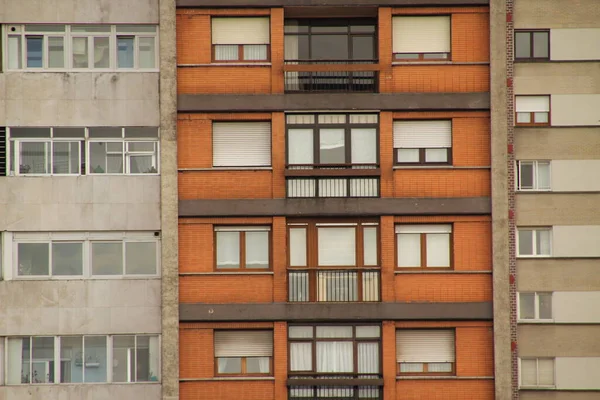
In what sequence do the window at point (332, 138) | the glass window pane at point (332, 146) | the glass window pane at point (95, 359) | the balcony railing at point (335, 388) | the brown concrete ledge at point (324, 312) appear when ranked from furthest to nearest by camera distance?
the glass window pane at point (332, 146)
the window at point (332, 138)
the glass window pane at point (95, 359)
the brown concrete ledge at point (324, 312)
the balcony railing at point (335, 388)

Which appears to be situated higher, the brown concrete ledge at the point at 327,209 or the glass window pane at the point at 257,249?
the brown concrete ledge at the point at 327,209

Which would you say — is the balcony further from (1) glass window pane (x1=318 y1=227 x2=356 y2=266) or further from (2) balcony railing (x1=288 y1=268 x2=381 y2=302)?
(2) balcony railing (x1=288 y1=268 x2=381 y2=302)

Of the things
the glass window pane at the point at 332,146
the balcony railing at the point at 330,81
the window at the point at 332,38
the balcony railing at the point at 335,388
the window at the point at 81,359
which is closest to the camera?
the balcony railing at the point at 335,388

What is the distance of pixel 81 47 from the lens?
24.1m

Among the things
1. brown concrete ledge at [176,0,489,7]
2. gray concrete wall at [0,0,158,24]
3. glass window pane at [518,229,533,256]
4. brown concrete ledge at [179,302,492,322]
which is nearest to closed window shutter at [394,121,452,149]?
glass window pane at [518,229,533,256]

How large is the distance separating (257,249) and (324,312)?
2.70 metres

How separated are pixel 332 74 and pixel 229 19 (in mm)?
3480

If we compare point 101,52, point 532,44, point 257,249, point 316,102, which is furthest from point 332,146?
point 101,52

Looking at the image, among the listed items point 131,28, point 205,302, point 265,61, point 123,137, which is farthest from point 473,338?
point 131,28

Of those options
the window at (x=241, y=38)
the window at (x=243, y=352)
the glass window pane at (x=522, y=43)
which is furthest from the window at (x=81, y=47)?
the glass window pane at (x=522, y=43)

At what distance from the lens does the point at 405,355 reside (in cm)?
2353

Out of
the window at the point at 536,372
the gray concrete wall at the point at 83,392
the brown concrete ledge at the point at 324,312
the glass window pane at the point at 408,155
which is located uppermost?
the glass window pane at the point at 408,155

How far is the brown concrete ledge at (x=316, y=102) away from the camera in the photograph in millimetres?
23484

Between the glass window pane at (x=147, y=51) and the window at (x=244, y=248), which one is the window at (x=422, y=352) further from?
the glass window pane at (x=147, y=51)
